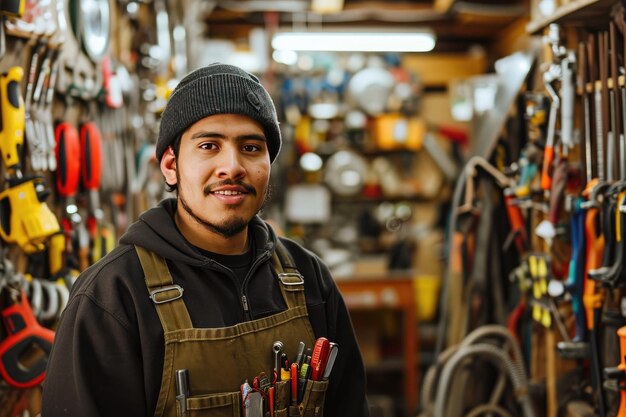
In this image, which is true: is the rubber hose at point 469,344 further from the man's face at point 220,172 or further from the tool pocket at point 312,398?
the man's face at point 220,172

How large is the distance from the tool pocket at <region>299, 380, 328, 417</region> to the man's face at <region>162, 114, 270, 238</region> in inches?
16.7

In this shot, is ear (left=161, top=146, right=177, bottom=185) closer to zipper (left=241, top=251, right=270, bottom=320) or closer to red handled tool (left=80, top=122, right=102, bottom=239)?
zipper (left=241, top=251, right=270, bottom=320)

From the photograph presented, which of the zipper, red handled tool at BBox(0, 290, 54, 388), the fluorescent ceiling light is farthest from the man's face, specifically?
the fluorescent ceiling light

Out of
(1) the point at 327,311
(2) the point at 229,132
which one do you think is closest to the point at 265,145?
(2) the point at 229,132

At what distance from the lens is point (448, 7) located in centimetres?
664

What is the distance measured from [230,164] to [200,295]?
→ 1.03 feet

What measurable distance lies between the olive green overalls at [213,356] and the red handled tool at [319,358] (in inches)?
0.9

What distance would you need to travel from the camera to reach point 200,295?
1.71 m

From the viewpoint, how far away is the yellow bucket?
6.80 m

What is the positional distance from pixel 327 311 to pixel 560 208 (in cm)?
119

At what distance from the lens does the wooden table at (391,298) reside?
6203mm

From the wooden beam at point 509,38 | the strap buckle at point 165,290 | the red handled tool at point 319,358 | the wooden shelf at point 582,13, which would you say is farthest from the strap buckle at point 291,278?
the wooden beam at point 509,38

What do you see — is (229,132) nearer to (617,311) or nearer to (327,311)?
(327,311)

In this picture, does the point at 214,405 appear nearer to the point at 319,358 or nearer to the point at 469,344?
the point at 319,358
